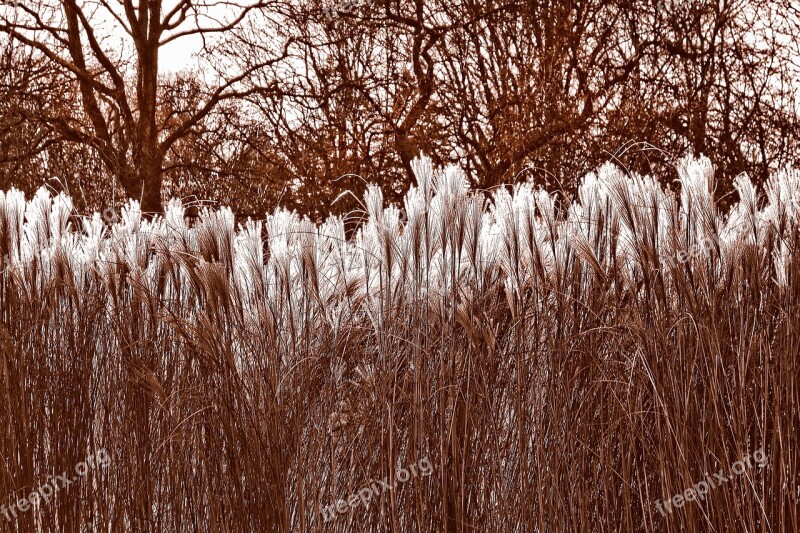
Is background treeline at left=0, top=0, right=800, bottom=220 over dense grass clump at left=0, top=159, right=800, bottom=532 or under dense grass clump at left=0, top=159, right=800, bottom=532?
over

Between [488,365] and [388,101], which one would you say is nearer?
[488,365]

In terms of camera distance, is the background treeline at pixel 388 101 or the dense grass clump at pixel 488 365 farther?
the background treeline at pixel 388 101

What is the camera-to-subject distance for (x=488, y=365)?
1944mm

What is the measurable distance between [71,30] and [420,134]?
17.0ft

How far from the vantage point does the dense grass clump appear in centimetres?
168

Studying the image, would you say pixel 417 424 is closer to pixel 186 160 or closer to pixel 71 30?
pixel 186 160

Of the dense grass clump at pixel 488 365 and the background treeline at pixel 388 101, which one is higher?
the background treeline at pixel 388 101

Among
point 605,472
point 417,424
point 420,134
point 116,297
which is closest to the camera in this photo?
point 605,472

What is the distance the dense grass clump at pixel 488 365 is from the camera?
168 centimetres

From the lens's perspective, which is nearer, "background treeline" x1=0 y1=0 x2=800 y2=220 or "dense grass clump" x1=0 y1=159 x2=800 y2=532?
"dense grass clump" x1=0 y1=159 x2=800 y2=532

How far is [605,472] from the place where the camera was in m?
1.79

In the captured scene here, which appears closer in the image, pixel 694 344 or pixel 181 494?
pixel 694 344

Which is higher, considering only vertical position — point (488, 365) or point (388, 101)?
point (388, 101)

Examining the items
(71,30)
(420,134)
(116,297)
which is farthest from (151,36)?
(116,297)
